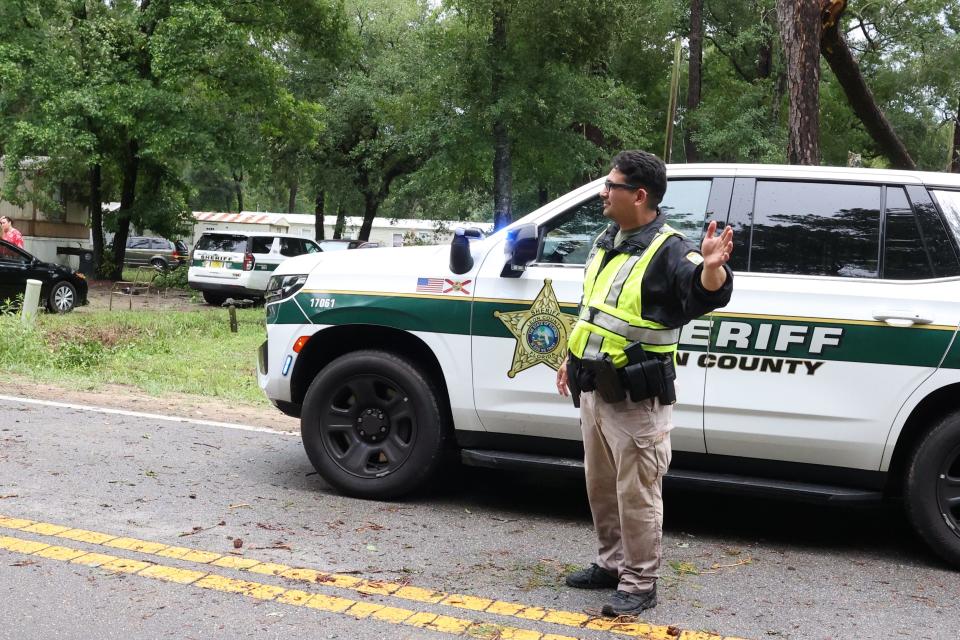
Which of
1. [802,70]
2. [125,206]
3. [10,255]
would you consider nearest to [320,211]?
[125,206]

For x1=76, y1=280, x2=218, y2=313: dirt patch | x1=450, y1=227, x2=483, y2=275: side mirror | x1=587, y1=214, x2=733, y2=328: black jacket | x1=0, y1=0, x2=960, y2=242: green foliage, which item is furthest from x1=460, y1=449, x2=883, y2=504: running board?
x1=0, y1=0, x2=960, y2=242: green foliage

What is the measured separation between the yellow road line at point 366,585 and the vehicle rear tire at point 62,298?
1350 cm

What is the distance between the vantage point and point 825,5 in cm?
1147

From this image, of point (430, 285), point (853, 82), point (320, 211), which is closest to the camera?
point (430, 285)

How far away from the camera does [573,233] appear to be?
17.9 ft

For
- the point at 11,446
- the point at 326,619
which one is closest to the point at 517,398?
the point at 326,619

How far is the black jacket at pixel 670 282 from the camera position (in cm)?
387

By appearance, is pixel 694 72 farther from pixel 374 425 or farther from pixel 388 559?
pixel 388 559

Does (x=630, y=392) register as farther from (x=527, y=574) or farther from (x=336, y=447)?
(x=336, y=447)

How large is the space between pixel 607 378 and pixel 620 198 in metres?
0.73

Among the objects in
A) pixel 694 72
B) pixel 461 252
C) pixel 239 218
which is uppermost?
pixel 694 72

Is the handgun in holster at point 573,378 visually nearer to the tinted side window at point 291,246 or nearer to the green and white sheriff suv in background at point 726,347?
the green and white sheriff suv in background at point 726,347

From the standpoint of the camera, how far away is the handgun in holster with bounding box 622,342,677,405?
13.0 ft

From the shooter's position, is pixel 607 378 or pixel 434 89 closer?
pixel 607 378
